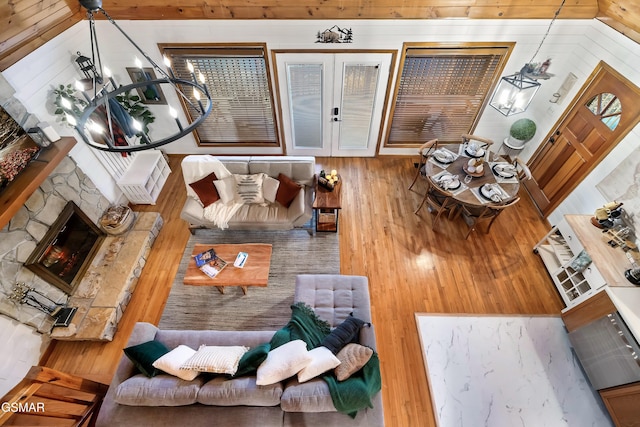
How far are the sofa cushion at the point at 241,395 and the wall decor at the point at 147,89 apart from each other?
13.4 ft

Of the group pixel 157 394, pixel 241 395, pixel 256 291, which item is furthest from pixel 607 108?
pixel 157 394

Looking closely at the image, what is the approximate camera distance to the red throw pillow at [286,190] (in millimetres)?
4031

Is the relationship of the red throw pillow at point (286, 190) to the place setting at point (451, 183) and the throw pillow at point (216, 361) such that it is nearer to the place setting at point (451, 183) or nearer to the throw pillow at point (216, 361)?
the place setting at point (451, 183)

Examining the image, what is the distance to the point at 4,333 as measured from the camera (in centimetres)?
281

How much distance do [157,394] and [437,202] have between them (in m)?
3.79

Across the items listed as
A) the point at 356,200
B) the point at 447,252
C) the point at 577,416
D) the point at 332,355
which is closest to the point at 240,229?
the point at 356,200

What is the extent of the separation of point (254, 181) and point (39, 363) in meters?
2.99

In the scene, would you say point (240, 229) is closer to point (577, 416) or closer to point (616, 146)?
point (577, 416)

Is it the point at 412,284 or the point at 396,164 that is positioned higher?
the point at 396,164

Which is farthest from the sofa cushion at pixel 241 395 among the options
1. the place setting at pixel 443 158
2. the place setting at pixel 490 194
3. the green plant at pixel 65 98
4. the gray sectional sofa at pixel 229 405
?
the place setting at pixel 443 158

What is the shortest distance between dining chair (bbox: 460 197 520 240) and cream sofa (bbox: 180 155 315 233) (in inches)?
85.1

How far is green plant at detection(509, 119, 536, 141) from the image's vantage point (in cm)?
442

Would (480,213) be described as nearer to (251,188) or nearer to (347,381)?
(347,381)

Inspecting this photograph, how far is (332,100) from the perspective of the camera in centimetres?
459
